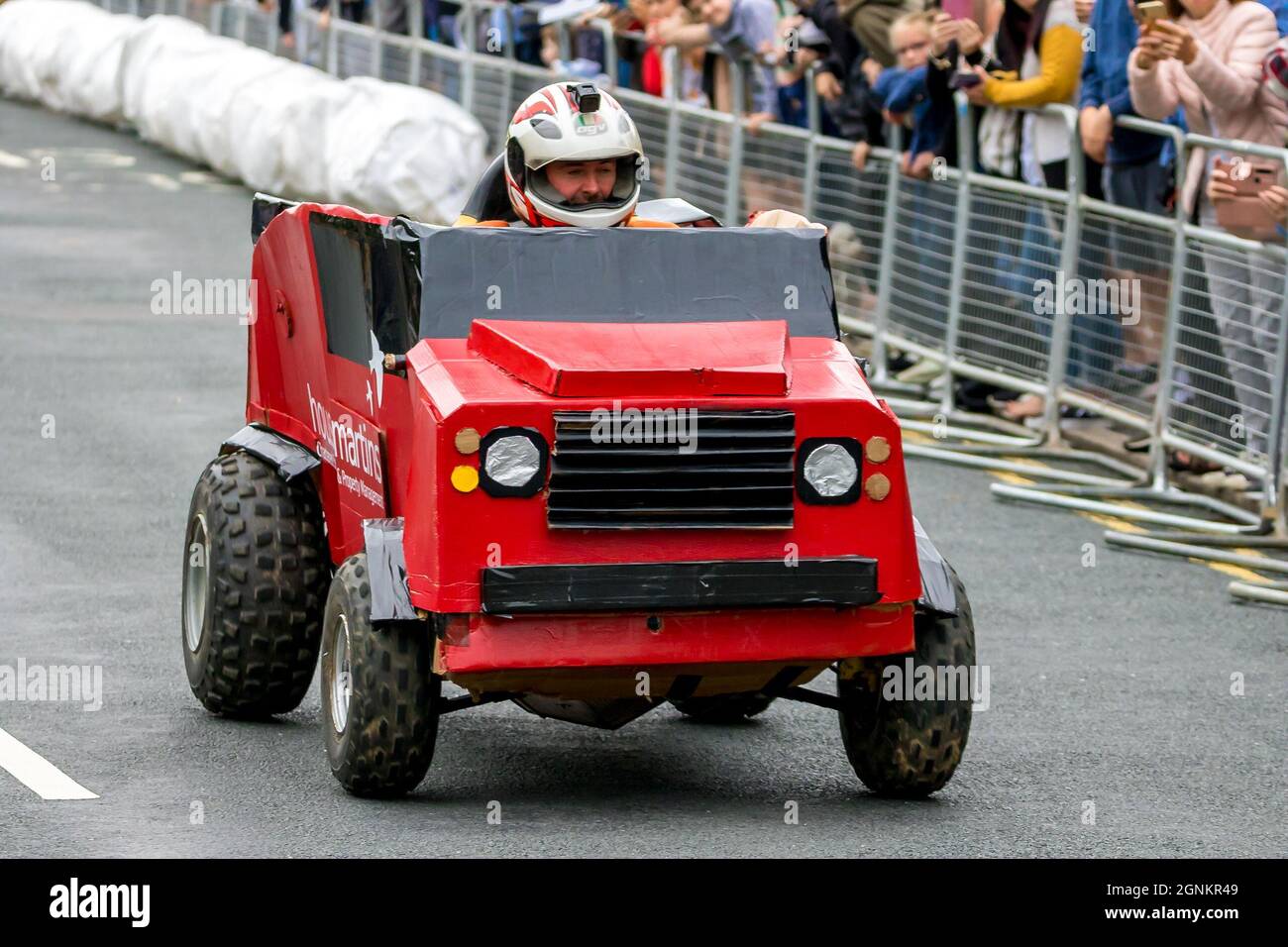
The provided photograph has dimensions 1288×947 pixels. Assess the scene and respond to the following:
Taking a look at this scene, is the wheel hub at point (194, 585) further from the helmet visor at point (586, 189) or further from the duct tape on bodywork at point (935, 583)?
the duct tape on bodywork at point (935, 583)

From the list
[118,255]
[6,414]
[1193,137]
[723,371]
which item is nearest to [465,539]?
[723,371]

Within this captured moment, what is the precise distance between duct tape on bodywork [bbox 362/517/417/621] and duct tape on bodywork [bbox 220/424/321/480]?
118 centimetres

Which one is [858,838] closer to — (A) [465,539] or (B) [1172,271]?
(A) [465,539]

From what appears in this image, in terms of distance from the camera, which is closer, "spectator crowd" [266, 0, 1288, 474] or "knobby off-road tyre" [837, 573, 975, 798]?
"knobby off-road tyre" [837, 573, 975, 798]

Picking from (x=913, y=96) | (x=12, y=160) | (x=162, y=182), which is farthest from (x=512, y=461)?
(x=12, y=160)

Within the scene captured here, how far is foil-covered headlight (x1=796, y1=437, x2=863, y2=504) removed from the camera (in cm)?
713

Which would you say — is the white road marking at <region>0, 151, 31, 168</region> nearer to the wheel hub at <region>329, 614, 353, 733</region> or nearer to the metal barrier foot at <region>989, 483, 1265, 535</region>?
the metal barrier foot at <region>989, 483, 1265, 535</region>

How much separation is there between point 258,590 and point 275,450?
63cm

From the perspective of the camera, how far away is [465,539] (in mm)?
6949

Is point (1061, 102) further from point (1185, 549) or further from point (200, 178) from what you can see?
point (200, 178)

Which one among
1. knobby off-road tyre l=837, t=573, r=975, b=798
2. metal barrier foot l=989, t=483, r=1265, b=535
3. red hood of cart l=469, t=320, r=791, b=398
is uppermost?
red hood of cart l=469, t=320, r=791, b=398

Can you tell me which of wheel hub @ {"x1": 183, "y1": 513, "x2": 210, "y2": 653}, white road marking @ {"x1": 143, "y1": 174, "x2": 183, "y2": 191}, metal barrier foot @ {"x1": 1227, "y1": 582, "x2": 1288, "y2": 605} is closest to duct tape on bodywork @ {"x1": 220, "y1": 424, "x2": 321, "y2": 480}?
wheel hub @ {"x1": 183, "y1": 513, "x2": 210, "y2": 653}

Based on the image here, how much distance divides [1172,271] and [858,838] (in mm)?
6531

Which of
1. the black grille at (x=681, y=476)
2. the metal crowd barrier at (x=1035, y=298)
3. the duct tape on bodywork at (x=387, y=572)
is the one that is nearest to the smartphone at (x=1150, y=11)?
the metal crowd barrier at (x=1035, y=298)
